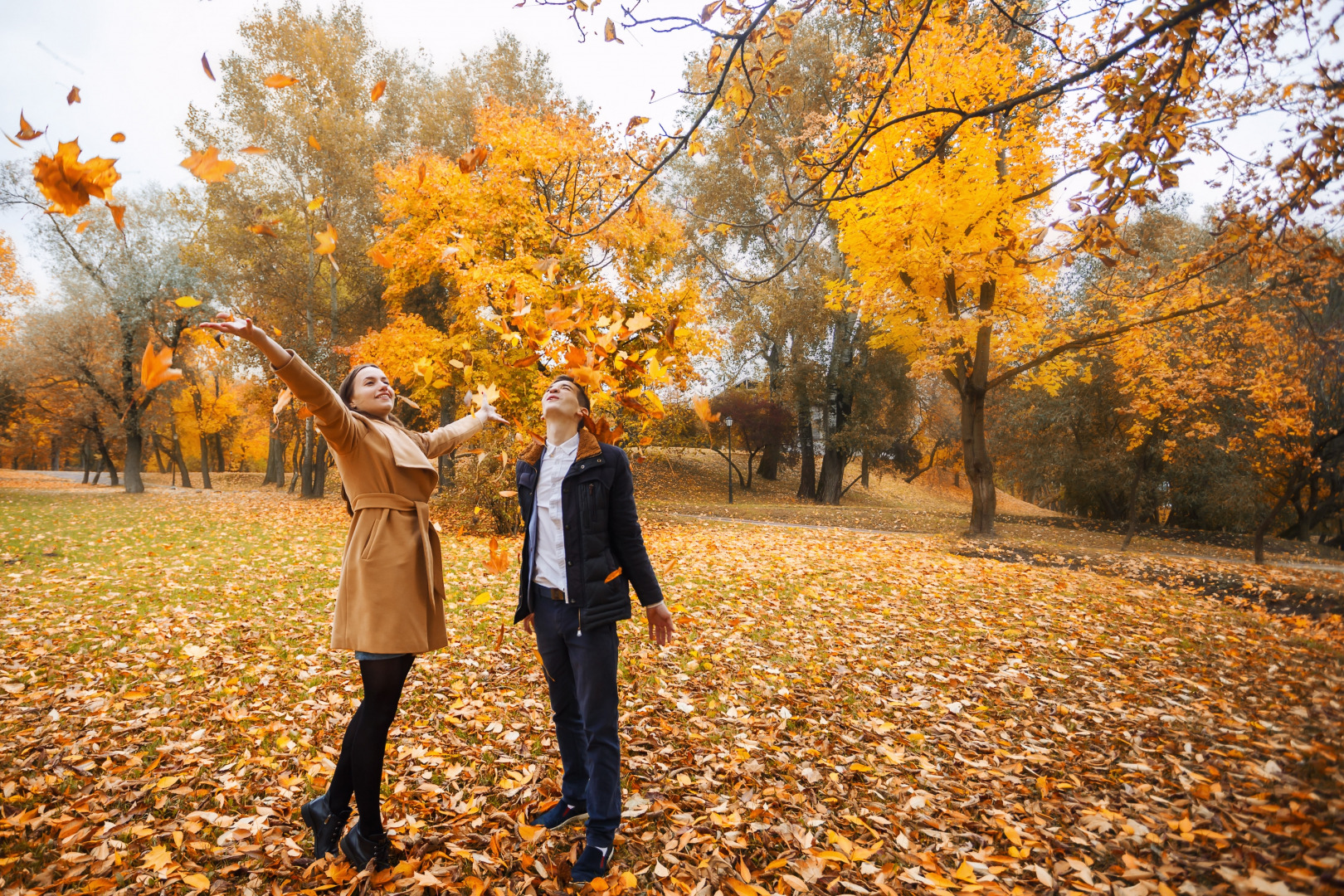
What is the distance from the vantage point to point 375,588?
96.0 inches

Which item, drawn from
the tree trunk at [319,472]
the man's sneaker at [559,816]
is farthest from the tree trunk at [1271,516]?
the tree trunk at [319,472]

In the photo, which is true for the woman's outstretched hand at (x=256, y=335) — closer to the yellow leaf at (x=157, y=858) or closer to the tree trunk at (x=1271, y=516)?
the yellow leaf at (x=157, y=858)

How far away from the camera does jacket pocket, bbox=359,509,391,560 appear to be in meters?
2.46

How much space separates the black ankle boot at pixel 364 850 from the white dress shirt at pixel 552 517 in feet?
4.25

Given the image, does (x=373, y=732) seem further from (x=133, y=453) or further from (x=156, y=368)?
(x=133, y=453)

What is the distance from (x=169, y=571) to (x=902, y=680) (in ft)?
29.9

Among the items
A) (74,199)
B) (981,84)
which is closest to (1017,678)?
(74,199)

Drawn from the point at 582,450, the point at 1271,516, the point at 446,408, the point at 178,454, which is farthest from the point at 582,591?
the point at 178,454

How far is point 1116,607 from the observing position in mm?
6879

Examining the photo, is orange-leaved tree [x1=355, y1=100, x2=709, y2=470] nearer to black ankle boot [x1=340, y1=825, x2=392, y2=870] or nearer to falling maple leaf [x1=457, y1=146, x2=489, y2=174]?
falling maple leaf [x1=457, y1=146, x2=489, y2=174]

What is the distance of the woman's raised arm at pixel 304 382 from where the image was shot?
84.7 inches

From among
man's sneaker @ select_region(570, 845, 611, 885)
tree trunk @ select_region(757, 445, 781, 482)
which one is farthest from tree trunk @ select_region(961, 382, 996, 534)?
tree trunk @ select_region(757, 445, 781, 482)

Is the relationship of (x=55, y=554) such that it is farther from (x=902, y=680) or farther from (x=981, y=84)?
(x=981, y=84)

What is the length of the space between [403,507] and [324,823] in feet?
4.97
